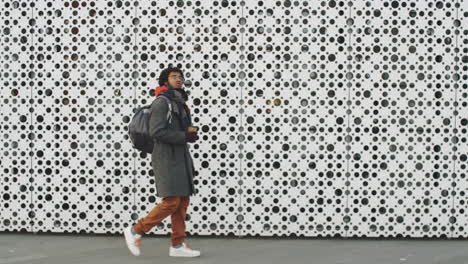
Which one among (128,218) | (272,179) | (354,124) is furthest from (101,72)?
(354,124)

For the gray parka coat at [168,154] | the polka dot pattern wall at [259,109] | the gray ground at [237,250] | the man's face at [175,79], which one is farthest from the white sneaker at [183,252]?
the man's face at [175,79]

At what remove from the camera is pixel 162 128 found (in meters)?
6.35

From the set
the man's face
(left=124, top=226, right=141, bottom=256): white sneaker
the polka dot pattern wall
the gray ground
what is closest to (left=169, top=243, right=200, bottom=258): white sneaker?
the gray ground

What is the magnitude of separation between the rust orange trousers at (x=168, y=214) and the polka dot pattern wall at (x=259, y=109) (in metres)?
1.22

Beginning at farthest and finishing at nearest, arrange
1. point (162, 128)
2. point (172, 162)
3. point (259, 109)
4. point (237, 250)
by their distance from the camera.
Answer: point (259, 109)
point (237, 250)
point (172, 162)
point (162, 128)

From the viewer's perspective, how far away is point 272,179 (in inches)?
309

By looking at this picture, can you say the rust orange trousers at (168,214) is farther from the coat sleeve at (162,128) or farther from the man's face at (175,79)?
the man's face at (175,79)

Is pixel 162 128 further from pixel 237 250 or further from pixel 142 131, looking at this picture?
pixel 237 250

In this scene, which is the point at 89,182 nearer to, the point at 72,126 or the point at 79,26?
the point at 72,126

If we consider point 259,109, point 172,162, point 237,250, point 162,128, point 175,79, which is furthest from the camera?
point 259,109

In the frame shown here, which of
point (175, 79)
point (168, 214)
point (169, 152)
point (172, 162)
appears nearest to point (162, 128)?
point (169, 152)

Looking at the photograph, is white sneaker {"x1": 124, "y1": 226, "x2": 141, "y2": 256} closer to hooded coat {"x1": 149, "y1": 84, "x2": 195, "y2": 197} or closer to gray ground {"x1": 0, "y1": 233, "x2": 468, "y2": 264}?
A: gray ground {"x1": 0, "y1": 233, "x2": 468, "y2": 264}

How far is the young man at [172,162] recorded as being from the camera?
6.41 meters

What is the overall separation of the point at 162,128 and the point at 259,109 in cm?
191
